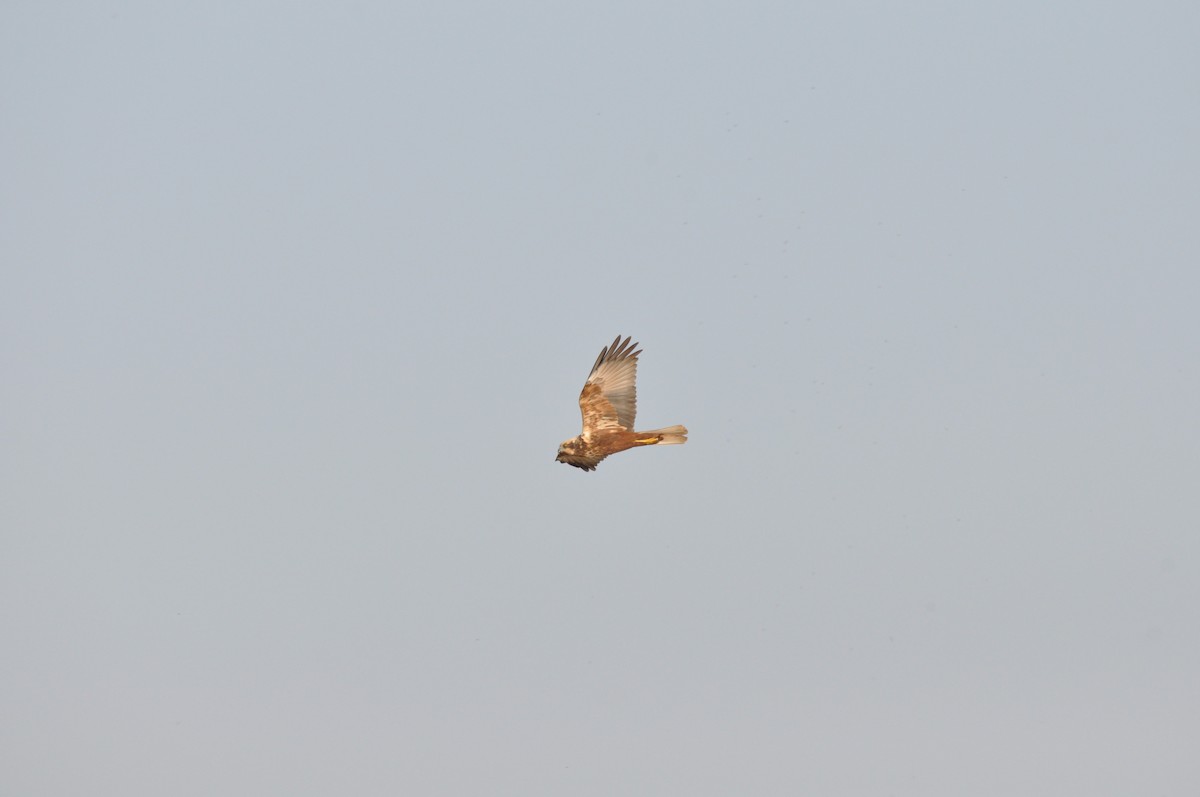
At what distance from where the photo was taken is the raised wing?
33.7 metres

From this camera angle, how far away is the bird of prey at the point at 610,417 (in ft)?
106

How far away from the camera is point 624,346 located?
35094 millimetres

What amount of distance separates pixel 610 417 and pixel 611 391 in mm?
951

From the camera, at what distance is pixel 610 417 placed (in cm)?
3375

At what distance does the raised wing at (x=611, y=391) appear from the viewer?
111ft

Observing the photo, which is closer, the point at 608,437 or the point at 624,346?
the point at 608,437

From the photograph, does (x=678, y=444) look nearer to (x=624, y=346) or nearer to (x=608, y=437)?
(x=608, y=437)

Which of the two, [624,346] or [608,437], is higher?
[624,346]

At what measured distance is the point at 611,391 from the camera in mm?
34375

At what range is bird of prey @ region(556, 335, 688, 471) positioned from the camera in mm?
32375

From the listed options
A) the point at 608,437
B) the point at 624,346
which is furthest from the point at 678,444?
the point at 624,346

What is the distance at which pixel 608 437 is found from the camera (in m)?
32.9

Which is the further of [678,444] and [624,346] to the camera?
[624,346]

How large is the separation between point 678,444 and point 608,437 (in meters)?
1.91
